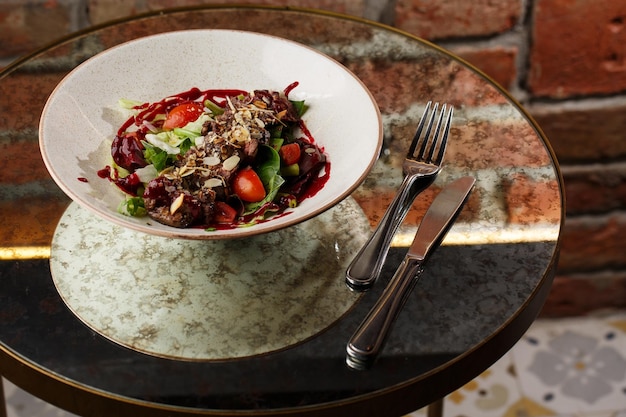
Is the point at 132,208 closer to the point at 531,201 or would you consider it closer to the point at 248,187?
the point at 248,187

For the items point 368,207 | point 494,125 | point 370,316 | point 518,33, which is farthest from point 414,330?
point 518,33

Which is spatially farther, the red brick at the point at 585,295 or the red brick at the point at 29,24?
the red brick at the point at 585,295

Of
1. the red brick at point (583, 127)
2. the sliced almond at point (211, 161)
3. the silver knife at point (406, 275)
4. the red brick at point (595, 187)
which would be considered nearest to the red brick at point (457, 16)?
the red brick at point (583, 127)

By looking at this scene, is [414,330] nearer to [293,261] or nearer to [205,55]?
[293,261]

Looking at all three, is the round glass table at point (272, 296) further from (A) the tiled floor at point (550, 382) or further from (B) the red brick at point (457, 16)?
(A) the tiled floor at point (550, 382)

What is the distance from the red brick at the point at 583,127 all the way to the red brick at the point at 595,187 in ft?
0.09

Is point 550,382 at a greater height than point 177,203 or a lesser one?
lesser

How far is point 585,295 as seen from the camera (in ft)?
4.45

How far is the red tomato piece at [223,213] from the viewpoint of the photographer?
2.12 ft

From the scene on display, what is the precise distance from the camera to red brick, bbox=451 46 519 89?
118 centimetres

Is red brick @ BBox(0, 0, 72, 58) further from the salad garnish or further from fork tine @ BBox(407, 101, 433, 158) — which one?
fork tine @ BBox(407, 101, 433, 158)

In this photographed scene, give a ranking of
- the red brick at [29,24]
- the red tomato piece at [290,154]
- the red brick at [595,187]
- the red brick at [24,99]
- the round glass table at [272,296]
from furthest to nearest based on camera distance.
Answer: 1. the red brick at [595,187]
2. the red brick at [29,24]
3. the red brick at [24,99]
4. the red tomato piece at [290,154]
5. the round glass table at [272,296]

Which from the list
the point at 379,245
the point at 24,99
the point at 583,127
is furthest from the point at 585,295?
the point at 24,99

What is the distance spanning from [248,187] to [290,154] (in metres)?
0.05
